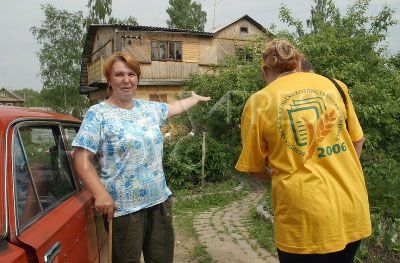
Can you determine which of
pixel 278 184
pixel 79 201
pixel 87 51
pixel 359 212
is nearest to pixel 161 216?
pixel 79 201

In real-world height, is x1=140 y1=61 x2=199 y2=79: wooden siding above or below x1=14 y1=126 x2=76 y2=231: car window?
above

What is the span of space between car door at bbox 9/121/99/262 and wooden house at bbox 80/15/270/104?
1983 centimetres

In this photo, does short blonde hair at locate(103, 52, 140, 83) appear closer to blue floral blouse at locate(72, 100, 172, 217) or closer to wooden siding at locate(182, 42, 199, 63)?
blue floral blouse at locate(72, 100, 172, 217)

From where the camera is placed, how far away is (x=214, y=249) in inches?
203

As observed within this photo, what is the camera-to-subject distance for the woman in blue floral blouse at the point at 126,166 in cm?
245

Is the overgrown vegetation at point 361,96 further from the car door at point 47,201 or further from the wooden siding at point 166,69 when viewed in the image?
the wooden siding at point 166,69

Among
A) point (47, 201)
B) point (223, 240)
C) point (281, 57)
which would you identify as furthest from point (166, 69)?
point (281, 57)

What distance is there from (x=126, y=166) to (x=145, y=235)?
21.7 inches

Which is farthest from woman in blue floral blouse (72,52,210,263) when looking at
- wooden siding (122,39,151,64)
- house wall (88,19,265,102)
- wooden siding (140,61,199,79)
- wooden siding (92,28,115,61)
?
wooden siding (92,28,115,61)

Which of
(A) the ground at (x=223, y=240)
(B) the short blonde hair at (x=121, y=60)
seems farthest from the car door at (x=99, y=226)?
(A) the ground at (x=223, y=240)

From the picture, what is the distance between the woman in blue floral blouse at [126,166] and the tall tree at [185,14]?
41.5m

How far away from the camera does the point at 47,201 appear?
2.32 metres

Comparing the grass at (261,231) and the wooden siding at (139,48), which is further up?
the wooden siding at (139,48)

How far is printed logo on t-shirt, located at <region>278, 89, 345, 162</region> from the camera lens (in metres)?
1.96
